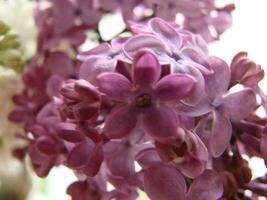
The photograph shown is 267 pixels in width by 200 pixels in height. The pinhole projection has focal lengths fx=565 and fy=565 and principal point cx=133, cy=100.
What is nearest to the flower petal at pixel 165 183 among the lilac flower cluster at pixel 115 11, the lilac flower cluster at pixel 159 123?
the lilac flower cluster at pixel 159 123

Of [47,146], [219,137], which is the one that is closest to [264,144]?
[219,137]

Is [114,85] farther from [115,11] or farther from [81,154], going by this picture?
[115,11]

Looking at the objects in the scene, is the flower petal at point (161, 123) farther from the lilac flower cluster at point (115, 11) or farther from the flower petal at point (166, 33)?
the lilac flower cluster at point (115, 11)

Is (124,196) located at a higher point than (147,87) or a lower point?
lower

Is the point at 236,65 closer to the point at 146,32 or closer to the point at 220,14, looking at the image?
the point at 146,32

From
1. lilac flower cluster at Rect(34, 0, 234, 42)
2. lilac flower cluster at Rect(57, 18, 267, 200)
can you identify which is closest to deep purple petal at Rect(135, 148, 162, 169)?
lilac flower cluster at Rect(57, 18, 267, 200)

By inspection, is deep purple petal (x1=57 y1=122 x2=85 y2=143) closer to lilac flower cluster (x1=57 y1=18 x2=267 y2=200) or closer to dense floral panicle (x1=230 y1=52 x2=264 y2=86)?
lilac flower cluster (x1=57 y1=18 x2=267 y2=200)

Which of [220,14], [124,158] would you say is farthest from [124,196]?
[220,14]
